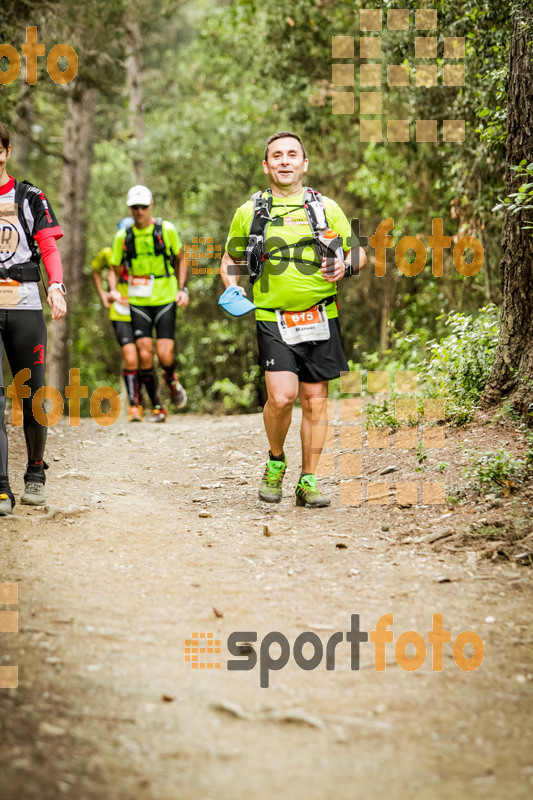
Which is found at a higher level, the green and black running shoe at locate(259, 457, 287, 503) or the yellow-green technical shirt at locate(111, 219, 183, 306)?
the yellow-green technical shirt at locate(111, 219, 183, 306)

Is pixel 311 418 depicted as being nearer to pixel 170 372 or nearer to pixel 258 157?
pixel 170 372

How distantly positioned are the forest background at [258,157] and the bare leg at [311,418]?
210cm

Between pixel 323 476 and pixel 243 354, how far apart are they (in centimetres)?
1073

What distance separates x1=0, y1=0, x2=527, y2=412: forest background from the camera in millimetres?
9398

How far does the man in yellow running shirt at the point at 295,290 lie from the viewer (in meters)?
5.28

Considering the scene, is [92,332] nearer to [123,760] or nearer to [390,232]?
[390,232]

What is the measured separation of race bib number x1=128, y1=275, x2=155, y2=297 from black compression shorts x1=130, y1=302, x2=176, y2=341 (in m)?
0.20

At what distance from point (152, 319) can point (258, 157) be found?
814 cm

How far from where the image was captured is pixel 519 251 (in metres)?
5.86

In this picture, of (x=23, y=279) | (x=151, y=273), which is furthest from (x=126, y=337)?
(x=23, y=279)
